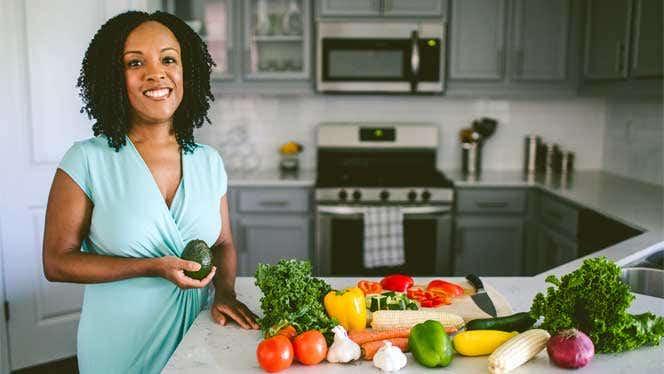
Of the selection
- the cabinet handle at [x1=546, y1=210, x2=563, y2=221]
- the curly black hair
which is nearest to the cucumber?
the curly black hair

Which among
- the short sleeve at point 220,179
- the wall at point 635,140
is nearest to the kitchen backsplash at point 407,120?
the wall at point 635,140

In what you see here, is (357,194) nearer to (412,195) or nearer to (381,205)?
(381,205)

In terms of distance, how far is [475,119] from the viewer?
14.8 feet

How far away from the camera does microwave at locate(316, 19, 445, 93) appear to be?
4.02m

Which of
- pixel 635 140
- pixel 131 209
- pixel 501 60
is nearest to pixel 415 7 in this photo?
pixel 501 60

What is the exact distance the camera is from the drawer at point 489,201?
395 centimetres

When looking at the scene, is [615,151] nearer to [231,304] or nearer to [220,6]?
[220,6]

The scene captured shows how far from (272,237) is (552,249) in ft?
5.66

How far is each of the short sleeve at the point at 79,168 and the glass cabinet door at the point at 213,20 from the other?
2663mm

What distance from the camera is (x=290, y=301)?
1325 millimetres

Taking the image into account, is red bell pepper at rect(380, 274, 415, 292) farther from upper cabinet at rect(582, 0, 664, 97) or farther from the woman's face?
upper cabinet at rect(582, 0, 664, 97)

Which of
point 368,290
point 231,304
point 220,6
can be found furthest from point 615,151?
point 231,304

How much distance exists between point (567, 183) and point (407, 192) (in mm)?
1034

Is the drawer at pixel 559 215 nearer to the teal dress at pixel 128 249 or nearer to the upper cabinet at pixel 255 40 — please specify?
the upper cabinet at pixel 255 40
